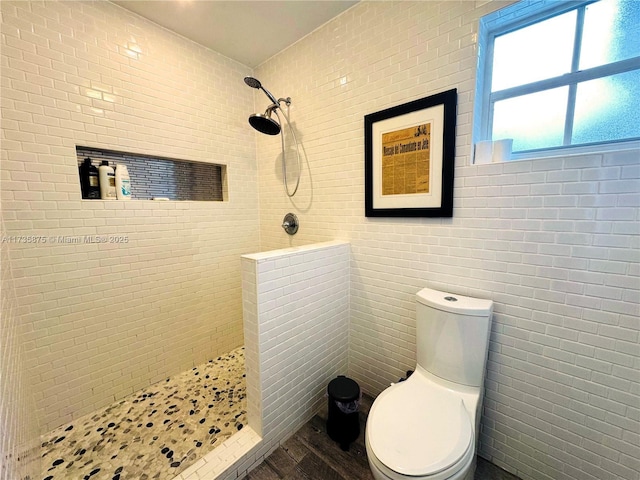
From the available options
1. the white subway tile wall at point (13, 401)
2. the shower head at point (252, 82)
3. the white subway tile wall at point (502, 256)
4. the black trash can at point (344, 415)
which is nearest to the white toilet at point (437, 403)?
the white subway tile wall at point (502, 256)

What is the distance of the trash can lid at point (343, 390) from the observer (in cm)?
143

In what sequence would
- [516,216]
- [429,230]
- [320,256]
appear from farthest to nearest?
[320,256] → [429,230] → [516,216]

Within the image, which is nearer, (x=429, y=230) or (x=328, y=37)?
(x=429, y=230)

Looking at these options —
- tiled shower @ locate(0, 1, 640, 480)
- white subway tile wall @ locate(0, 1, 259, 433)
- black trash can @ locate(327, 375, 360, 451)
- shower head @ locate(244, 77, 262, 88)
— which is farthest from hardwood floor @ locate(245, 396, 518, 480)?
shower head @ locate(244, 77, 262, 88)

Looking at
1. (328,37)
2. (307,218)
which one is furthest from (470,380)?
(328,37)

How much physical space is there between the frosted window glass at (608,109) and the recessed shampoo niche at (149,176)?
7.57 ft

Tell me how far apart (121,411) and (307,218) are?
1832 mm

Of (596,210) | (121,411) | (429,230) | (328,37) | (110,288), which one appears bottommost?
(121,411)

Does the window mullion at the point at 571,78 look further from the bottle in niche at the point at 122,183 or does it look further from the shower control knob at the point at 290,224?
the bottle in niche at the point at 122,183

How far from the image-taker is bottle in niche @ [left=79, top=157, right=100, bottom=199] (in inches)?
63.4

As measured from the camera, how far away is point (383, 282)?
168cm

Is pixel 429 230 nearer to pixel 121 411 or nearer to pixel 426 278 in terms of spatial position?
pixel 426 278

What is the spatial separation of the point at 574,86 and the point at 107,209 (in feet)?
8.66

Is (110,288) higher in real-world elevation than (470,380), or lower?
higher
